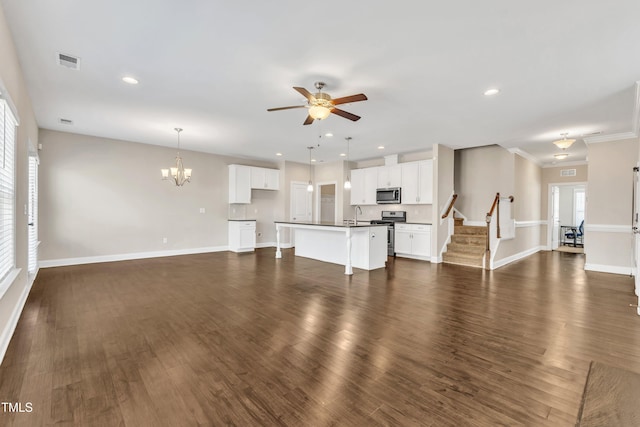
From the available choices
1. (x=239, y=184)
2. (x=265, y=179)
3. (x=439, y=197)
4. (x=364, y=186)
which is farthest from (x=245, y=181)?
(x=439, y=197)

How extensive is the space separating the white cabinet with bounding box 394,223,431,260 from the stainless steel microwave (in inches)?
25.8

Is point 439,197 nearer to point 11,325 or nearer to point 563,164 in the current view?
point 563,164

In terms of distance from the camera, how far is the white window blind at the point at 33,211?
5057mm

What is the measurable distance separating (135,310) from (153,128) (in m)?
3.68

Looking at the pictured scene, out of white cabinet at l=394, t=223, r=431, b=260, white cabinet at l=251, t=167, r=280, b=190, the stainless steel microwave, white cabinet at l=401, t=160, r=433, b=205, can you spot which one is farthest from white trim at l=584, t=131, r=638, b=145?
white cabinet at l=251, t=167, r=280, b=190

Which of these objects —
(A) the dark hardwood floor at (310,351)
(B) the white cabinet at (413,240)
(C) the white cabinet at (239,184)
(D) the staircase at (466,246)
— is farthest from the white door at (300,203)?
(A) the dark hardwood floor at (310,351)

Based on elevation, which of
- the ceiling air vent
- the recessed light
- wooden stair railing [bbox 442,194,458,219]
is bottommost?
wooden stair railing [bbox 442,194,458,219]

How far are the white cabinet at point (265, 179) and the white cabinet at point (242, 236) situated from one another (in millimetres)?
1173

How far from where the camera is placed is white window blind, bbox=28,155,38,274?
5.06m

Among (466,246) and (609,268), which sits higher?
(466,246)

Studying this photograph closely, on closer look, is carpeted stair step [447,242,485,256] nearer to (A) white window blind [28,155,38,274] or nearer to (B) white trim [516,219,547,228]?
(B) white trim [516,219,547,228]

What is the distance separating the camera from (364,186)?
8656 millimetres

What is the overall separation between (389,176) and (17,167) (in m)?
7.07

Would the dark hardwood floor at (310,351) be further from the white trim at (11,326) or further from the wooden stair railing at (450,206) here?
the wooden stair railing at (450,206)
